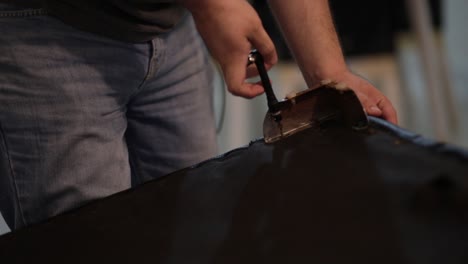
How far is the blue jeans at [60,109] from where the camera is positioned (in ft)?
2.08

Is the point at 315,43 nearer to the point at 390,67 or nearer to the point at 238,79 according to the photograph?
the point at 238,79

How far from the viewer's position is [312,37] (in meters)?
0.71

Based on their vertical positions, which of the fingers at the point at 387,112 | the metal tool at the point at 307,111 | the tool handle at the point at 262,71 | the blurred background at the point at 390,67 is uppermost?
the tool handle at the point at 262,71

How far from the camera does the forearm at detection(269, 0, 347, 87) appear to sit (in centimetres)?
70

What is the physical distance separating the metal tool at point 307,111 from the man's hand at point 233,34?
0.04m

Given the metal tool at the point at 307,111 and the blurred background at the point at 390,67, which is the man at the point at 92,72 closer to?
the metal tool at the point at 307,111

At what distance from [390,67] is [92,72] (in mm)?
1946

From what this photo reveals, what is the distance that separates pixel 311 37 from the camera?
2.33 feet

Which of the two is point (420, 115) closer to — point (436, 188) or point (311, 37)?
point (311, 37)

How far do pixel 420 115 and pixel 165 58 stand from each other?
161 cm

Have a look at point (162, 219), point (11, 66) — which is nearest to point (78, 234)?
point (162, 219)

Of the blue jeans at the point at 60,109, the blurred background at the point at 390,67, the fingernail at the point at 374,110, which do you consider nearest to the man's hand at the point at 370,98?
the fingernail at the point at 374,110

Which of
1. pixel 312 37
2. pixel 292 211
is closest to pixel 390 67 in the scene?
pixel 312 37

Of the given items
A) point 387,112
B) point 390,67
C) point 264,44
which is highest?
point 264,44
